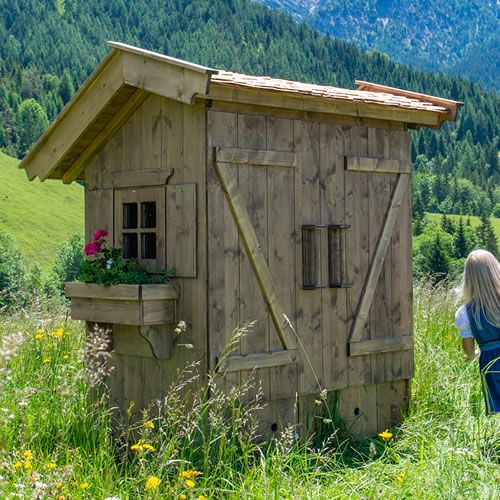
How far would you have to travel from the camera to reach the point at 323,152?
7.68 m

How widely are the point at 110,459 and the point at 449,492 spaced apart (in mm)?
1896

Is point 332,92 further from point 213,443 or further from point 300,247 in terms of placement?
point 213,443

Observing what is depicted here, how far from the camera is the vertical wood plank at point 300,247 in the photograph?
745 centimetres

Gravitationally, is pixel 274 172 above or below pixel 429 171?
below

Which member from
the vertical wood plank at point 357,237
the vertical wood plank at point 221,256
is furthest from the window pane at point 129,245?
the vertical wood plank at point 357,237

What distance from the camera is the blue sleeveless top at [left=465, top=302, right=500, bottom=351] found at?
6.63m

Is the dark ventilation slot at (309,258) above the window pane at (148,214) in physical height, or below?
below

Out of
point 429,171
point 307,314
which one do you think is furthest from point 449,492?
point 429,171

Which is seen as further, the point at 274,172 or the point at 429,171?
the point at 429,171

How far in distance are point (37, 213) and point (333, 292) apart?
9676cm

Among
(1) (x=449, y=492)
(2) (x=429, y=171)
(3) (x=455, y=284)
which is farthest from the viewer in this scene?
(2) (x=429, y=171)

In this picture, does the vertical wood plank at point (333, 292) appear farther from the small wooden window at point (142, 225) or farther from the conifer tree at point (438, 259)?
the conifer tree at point (438, 259)

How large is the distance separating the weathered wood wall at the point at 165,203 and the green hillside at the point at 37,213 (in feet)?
285

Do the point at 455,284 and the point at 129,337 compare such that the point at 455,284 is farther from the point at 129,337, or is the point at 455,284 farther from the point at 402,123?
the point at 129,337
